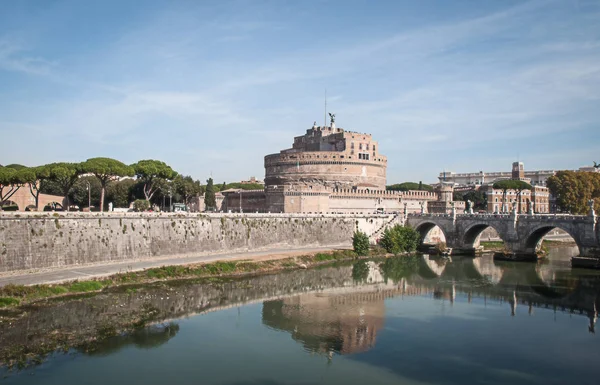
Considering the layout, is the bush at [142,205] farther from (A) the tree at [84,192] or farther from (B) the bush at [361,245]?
(B) the bush at [361,245]

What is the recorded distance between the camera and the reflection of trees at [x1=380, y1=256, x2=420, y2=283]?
32.4m

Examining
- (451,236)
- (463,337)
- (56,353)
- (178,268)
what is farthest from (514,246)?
(56,353)

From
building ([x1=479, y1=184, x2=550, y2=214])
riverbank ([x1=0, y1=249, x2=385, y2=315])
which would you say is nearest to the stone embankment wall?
riverbank ([x1=0, y1=249, x2=385, y2=315])

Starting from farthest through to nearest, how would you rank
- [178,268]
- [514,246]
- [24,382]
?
[514,246]
[178,268]
[24,382]

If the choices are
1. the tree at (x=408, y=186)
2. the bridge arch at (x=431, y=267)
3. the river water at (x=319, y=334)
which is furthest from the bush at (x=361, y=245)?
the tree at (x=408, y=186)

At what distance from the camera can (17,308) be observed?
20.0 meters

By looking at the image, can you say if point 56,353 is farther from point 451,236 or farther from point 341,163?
point 341,163

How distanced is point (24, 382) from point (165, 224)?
1780cm

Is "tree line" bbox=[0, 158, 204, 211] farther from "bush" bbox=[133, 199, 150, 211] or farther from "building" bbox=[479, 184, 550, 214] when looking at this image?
"building" bbox=[479, 184, 550, 214]

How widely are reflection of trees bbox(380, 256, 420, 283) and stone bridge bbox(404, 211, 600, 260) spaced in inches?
187

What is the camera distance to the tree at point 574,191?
5653 centimetres

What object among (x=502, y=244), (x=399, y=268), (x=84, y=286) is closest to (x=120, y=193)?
(x=399, y=268)

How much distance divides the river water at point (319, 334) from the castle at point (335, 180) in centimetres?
1948

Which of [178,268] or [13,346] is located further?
[178,268]
